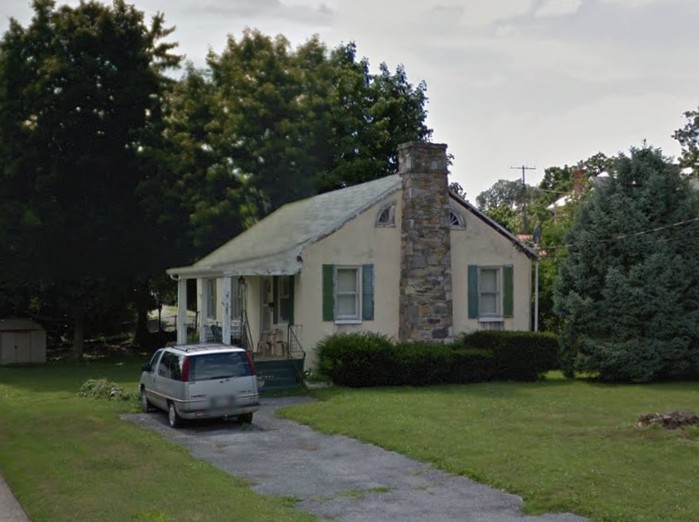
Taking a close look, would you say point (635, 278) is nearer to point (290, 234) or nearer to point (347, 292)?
point (347, 292)

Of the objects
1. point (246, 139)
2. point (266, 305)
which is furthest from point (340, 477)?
point (246, 139)

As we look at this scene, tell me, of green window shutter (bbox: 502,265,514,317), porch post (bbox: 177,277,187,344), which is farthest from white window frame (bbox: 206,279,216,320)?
A: green window shutter (bbox: 502,265,514,317)

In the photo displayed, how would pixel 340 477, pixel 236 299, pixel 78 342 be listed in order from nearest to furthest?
pixel 340 477
pixel 236 299
pixel 78 342

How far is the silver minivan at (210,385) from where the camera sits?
17.9 metres

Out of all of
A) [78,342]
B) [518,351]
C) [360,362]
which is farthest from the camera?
[78,342]

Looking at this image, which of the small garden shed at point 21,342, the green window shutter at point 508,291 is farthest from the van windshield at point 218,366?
the small garden shed at point 21,342

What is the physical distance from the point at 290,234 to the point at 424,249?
13.9 ft

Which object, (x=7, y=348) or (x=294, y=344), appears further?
(x=7, y=348)

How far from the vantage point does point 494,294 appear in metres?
28.2

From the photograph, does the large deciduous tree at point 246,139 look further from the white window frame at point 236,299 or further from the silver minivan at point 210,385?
the silver minivan at point 210,385

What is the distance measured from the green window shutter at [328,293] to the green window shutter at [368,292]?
95 centimetres

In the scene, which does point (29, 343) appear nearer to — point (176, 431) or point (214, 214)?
point (214, 214)

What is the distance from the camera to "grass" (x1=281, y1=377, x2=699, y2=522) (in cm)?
1107

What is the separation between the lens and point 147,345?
44531 mm
